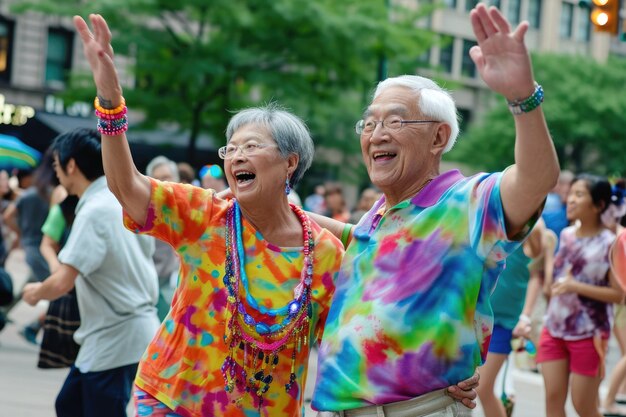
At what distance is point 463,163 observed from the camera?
156 ft

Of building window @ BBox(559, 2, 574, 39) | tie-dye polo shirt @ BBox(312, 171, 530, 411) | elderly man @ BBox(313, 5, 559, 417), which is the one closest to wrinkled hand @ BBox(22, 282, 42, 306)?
elderly man @ BBox(313, 5, 559, 417)

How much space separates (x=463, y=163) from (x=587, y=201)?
131 ft

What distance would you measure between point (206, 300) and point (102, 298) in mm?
1607

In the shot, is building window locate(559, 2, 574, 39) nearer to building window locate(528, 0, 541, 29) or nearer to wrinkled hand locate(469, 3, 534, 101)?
building window locate(528, 0, 541, 29)

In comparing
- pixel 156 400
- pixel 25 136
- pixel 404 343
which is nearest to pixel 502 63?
pixel 404 343

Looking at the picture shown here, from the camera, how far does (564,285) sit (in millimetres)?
7863

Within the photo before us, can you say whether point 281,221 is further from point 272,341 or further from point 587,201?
point 587,201

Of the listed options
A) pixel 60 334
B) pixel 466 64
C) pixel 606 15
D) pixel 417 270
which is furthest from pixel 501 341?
pixel 466 64

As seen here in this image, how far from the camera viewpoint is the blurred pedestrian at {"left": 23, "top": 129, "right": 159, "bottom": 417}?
17.9 feet

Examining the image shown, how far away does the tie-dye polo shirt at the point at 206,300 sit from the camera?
13.4ft

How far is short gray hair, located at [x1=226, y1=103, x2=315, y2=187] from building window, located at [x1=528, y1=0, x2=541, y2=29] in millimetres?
51248

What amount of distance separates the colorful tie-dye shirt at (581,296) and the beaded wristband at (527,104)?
476 cm

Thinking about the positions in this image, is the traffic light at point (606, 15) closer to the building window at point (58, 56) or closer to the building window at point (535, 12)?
the building window at point (58, 56)

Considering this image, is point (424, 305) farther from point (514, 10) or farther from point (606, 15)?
point (514, 10)
